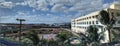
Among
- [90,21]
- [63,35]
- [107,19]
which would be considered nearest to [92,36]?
[90,21]

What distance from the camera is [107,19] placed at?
423 cm

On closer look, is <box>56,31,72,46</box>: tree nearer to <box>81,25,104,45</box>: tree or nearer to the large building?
the large building

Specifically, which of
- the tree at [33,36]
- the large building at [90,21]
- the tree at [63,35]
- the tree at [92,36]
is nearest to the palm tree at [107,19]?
the large building at [90,21]

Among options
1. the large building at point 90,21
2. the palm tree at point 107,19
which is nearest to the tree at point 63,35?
the large building at point 90,21

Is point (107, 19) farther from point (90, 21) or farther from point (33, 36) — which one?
point (33, 36)

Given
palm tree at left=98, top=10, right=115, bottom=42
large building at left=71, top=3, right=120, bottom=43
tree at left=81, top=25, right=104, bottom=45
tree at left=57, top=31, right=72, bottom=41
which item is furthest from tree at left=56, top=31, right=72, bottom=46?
palm tree at left=98, top=10, right=115, bottom=42

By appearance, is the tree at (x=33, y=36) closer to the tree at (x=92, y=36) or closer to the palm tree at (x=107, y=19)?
the tree at (x=92, y=36)

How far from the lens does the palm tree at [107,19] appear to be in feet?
13.5

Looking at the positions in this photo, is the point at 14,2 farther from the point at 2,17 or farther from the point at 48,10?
the point at 48,10

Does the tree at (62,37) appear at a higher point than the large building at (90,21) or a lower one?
lower

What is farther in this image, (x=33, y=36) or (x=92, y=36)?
(x=92, y=36)

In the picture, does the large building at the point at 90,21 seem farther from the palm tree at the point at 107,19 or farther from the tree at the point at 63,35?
the tree at the point at 63,35

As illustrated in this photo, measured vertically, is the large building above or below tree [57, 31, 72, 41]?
above

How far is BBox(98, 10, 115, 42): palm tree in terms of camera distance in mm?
4109
